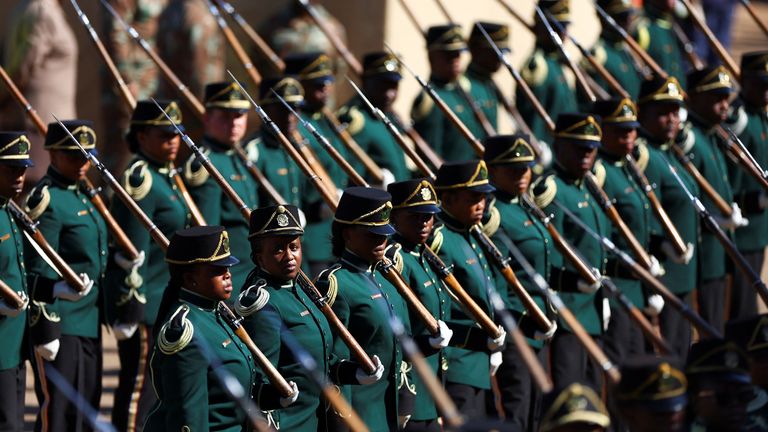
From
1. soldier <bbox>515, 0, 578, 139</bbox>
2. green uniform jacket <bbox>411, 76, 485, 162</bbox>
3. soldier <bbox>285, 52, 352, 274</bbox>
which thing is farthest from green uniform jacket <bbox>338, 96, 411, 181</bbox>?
soldier <bbox>515, 0, 578, 139</bbox>

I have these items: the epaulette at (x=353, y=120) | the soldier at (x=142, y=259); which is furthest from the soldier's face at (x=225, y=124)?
the epaulette at (x=353, y=120)

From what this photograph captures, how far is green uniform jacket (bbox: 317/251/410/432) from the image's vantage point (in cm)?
843

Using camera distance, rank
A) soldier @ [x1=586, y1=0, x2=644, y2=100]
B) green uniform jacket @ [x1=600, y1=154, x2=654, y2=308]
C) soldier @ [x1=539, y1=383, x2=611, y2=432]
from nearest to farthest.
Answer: soldier @ [x1=539, y1=383, x2=611, y2=432], green uniform jacket @ [x1=600, y1=154, x2=654, y2=308], soldier @ [x1=586, y1=0, x2=644, y2=100]

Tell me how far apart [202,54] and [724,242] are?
6615mm

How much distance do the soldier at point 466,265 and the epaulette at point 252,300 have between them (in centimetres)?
149

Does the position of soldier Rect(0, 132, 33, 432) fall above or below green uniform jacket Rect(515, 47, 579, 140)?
above

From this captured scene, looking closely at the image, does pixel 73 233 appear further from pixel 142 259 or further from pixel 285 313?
pixel 285 313

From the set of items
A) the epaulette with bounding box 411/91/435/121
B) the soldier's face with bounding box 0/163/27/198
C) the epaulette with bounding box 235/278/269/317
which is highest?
the epaulette with bounding box 235/278/269/317

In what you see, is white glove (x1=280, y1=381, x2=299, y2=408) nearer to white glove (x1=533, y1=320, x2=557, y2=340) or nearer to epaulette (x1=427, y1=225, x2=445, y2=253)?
epaulette (x1=427, y1=225, x2=445, y2=253)

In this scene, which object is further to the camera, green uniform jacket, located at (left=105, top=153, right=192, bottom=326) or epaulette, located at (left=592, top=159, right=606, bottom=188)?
epaulette, located at (left=592, top=159, right=606, bottom=188)

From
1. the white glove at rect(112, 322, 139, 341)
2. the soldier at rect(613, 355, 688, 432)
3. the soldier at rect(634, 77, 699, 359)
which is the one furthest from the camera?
the soldier at rect(634, 77, 699, 359)

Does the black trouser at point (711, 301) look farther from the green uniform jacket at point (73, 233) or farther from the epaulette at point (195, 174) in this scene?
the green uniform jacket at point (73, 233)

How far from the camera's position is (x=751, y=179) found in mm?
12523

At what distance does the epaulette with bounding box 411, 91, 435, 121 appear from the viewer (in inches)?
493
